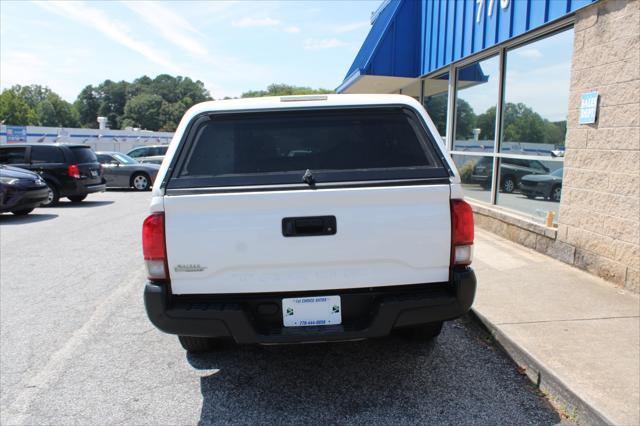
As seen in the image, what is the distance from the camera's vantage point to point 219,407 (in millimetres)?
3236

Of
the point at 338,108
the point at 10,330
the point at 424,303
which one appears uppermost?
the point at 338,108

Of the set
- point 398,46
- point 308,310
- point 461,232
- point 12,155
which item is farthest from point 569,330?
point 12,155

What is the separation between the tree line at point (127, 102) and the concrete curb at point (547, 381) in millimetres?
120240

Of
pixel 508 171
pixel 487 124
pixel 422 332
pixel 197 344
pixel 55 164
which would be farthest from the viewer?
pixel 55 164

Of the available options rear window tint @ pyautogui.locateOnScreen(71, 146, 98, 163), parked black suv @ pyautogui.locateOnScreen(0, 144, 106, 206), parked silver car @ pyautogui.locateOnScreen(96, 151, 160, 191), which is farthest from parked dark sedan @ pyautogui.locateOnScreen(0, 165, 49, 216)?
parked silver car @ pyautogui.locateOnScreen(96, 151, 160, 191)

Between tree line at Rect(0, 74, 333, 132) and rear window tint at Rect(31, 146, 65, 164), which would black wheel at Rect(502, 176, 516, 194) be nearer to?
rear window tint at Rect(31, 146, 65, 164)

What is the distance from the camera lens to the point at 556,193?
678 cm

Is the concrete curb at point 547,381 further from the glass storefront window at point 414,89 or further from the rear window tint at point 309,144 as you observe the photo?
the glass storefront window at point 414,89

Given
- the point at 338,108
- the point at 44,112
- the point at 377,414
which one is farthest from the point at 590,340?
the point at 44,112

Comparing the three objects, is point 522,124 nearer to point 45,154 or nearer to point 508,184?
point 508,184

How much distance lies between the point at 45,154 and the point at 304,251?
42.7ft

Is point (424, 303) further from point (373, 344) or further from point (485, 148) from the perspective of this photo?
point (485, 148)

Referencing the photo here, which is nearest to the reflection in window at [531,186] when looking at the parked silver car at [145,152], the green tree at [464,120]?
the green tree at [464,120]

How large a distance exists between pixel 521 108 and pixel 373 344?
5.23 meters
